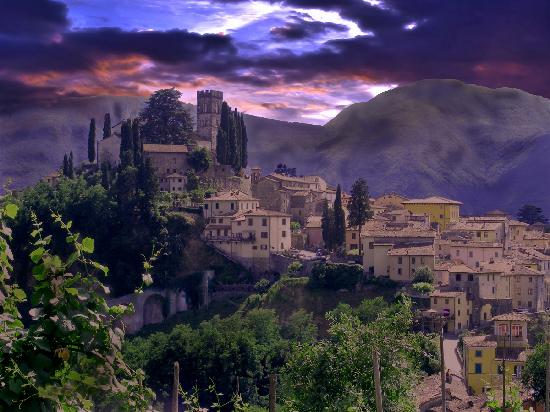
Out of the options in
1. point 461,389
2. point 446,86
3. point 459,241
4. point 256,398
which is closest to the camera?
point 461,389

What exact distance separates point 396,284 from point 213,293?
11792 mm

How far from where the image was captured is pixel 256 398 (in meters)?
36.1

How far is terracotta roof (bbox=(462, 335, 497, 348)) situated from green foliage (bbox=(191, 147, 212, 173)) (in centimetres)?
2781

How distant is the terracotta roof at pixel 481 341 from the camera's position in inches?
1391

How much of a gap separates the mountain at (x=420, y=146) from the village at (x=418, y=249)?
180 feet

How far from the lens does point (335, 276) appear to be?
1847 inches

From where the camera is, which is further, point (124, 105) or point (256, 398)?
point (124, 105)

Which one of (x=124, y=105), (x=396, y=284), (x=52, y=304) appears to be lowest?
(x=396, y=284)

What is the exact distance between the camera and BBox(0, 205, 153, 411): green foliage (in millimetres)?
3656

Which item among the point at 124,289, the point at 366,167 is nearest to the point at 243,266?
the point at 124,289

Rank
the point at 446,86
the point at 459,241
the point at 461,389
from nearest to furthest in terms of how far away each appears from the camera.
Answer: the point at 461,389, the point at 459,241, the point at 446,86

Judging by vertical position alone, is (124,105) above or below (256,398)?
above

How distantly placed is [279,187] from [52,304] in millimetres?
56839

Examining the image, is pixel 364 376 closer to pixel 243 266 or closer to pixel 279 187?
pixel 243 266
